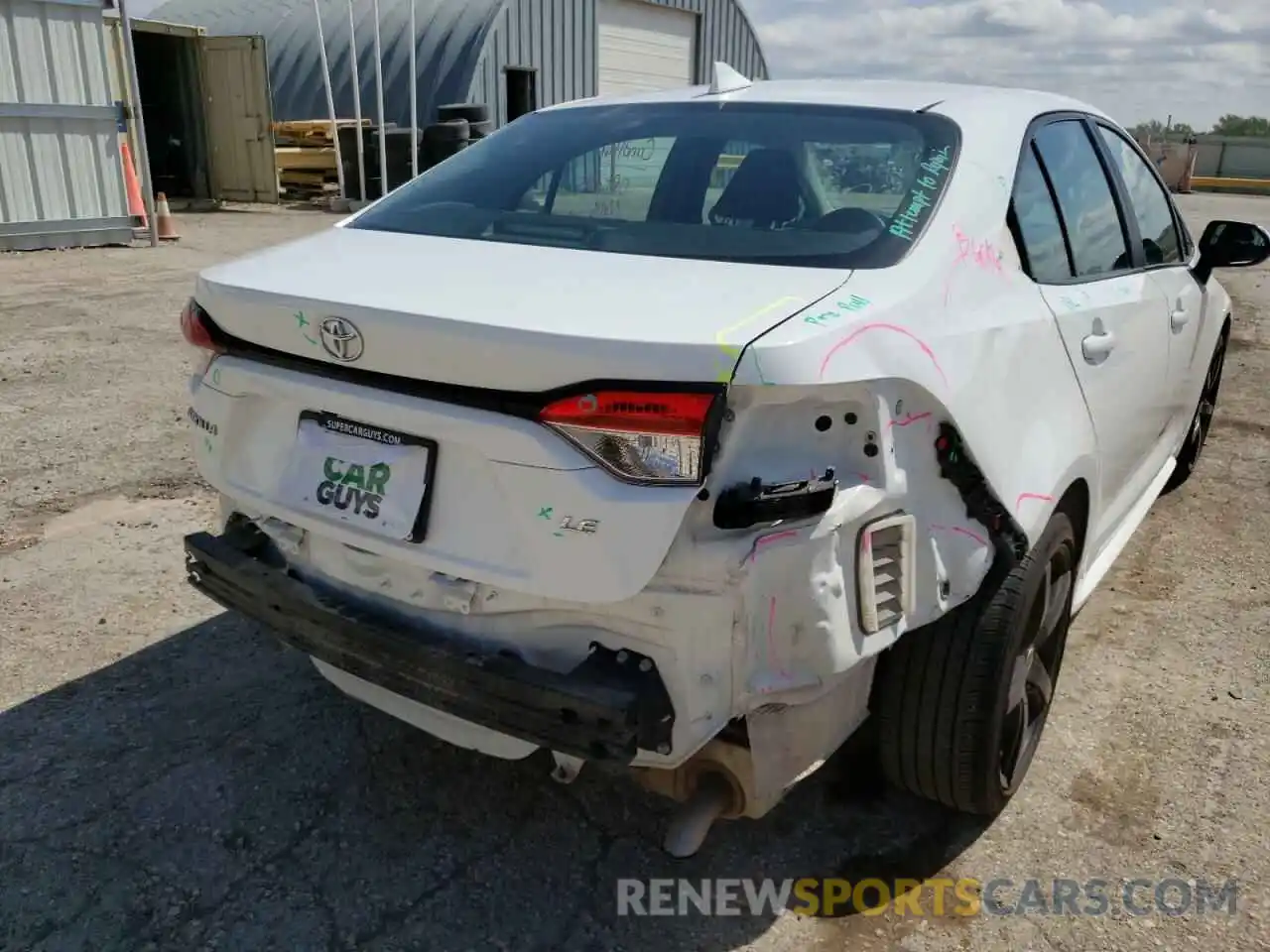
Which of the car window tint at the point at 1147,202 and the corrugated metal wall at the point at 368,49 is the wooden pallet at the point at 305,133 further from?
the car window tint at the point at 1147,202

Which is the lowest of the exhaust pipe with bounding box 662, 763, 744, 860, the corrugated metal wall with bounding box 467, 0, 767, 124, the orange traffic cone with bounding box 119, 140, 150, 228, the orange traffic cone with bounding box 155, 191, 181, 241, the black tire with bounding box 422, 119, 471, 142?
the exhaust pipe with bounding box 662, 763, 744, 860

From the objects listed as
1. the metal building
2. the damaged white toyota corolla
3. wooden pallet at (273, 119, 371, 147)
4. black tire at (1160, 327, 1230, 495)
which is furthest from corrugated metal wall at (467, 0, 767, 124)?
the damaged white toyota corolla

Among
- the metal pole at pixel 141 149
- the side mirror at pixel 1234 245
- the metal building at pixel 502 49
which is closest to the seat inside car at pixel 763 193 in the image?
the side mirror at pixel 1234 245

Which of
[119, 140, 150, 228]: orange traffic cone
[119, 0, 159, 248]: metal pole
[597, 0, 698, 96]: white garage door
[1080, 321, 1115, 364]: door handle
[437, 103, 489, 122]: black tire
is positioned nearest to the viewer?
[1080, 321, 1115, 364]: door handle

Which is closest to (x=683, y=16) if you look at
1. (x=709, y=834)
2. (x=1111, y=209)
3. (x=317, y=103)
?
(x=317, y=103)

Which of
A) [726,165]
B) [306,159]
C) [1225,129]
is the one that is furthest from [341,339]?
[1225,129]

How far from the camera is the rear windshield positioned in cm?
229

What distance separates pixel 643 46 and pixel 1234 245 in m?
18.0

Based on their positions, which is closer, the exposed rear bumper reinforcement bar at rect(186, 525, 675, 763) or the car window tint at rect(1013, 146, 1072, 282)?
the exposed rear bumper reinforcement bar at rect(186, 525, 675, 763)

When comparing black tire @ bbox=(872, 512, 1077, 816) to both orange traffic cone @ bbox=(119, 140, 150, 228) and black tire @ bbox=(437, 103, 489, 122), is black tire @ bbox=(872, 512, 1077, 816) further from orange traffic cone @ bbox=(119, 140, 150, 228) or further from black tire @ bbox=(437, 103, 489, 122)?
black tire @ bbox=(437, 103, 489, 122)

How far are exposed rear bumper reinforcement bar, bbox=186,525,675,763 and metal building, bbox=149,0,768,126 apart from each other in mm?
16889

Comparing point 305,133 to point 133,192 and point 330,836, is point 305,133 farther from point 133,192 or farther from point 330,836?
point 330,836

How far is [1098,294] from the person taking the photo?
111 inches

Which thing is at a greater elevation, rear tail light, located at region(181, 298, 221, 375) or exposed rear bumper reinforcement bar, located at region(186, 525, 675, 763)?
rear tail light, located at region(181, 298, 221, 375)
